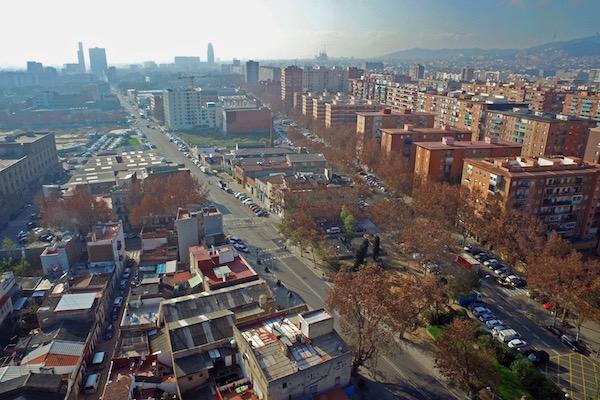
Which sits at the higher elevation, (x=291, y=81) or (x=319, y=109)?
(x=291, y=81)

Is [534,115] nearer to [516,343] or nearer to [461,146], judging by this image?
[461,146]

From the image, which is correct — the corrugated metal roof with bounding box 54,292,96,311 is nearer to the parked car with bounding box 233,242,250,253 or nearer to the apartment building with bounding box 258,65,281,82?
the parked car with bounding box 233,242,250,253

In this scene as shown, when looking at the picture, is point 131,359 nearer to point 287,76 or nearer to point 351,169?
point 351,169

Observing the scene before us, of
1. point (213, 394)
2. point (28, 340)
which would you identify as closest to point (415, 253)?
point (213, 394)

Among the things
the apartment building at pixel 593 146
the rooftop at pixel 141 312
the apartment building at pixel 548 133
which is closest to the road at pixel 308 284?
the rooftop at pixel 141 312

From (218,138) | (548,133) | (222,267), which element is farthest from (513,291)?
(218,138)

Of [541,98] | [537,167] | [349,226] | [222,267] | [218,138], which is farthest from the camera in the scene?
[218,138]
